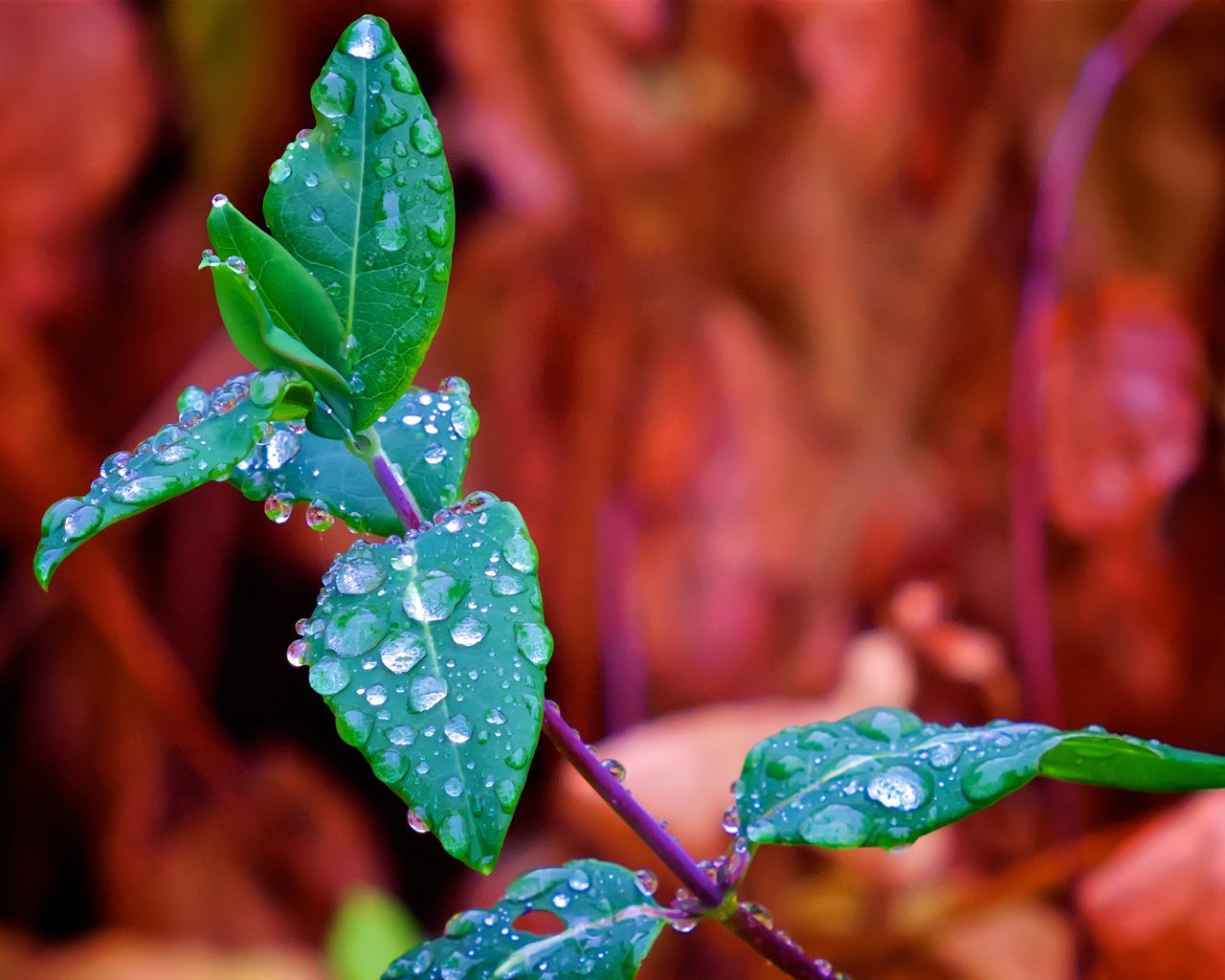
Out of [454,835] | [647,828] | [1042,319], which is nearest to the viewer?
[454,835]

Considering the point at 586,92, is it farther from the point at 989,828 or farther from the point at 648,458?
the point at 989,828

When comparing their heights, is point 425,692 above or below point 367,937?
above

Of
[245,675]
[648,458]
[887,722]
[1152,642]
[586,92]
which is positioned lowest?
[1152,642]

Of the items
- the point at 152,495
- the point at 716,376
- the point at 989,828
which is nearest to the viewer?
the point at 152,495

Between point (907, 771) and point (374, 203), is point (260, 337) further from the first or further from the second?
point (907, 771)

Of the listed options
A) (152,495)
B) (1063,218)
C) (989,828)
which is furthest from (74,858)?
(1063,218)

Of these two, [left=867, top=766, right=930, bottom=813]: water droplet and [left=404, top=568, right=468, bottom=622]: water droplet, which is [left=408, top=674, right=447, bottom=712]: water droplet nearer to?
[left=404, top=568, right=468, bottom=622]: water droplet

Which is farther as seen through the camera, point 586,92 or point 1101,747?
point 586,92

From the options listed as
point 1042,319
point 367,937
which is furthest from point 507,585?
point 1042,319
